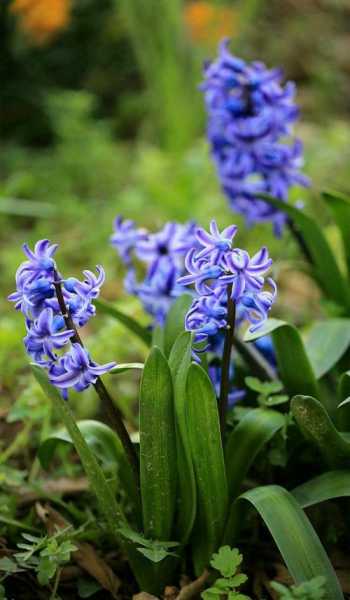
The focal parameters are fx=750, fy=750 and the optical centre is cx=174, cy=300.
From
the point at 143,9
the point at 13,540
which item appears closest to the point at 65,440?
the point at 13,540

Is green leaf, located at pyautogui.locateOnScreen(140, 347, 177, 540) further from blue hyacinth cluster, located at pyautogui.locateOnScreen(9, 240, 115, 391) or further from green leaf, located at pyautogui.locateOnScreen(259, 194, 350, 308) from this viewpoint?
green leaf, located at pyautogui.locateOnScreen(259, 194, 350, 308)

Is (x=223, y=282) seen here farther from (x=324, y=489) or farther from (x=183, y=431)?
(x=324, y=489)

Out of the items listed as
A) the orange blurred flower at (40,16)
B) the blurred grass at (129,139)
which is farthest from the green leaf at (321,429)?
the orange blurred flower at (40,16)

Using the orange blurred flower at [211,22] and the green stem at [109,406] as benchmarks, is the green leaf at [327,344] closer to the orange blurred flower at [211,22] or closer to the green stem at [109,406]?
the green stem at [109,406]

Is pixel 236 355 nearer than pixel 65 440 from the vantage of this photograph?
No

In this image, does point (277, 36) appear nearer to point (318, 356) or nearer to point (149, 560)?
point (318, 356)

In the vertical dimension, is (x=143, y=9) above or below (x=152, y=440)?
above

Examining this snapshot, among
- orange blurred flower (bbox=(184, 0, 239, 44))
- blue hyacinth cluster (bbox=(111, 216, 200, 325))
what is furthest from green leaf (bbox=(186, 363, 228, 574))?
orange blurred flower (bbox=(184, 0, 239, 44))
